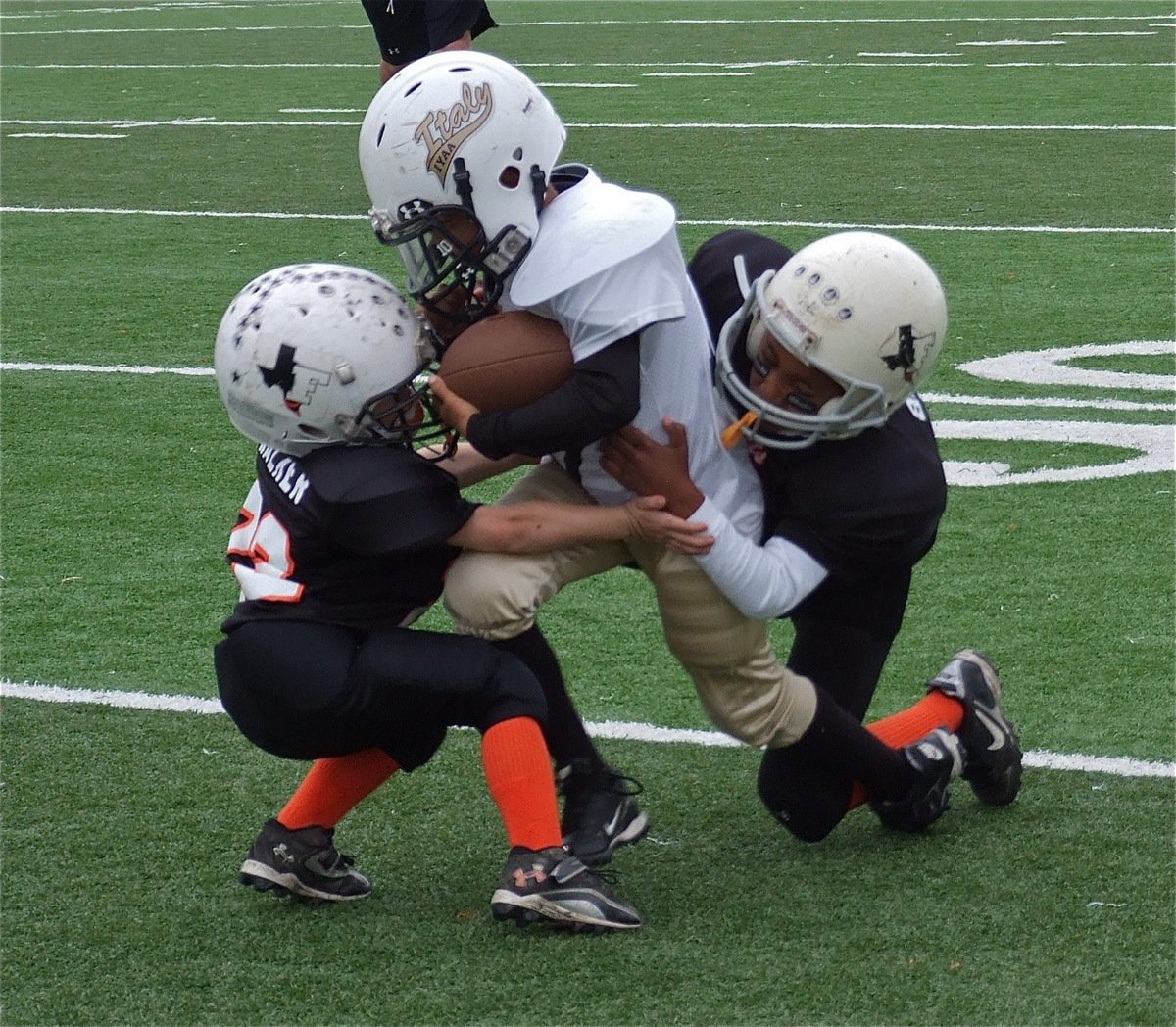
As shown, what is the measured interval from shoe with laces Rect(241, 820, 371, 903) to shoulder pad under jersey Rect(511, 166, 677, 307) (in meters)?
0.94

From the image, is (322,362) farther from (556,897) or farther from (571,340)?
(556,897)

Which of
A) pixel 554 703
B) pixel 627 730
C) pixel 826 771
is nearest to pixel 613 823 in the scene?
pixel 554 703

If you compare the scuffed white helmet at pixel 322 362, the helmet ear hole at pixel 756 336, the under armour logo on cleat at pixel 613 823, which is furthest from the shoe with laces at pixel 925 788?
the scuffed white helmet at pixel 322 362

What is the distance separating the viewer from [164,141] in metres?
12.7

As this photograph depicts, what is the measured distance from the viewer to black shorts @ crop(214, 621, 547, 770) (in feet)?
9.60

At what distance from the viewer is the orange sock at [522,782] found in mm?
2947

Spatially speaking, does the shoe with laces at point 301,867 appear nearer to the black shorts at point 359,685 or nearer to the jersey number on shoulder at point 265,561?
the black shorts at point 359,685

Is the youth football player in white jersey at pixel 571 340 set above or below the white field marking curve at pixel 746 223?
above

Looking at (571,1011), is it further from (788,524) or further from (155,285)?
(155,285)

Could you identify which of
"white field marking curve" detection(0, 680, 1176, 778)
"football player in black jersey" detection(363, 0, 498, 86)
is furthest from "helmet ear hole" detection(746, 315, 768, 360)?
"football player in black jersey" detection(363, 0, 498, 86)

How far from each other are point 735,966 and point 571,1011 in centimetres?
27

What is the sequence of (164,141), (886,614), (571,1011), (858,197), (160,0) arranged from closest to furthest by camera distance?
1. (571,1011)
2. (886,614)
3. (858,197)
4. (164,141)
5. (160,0)

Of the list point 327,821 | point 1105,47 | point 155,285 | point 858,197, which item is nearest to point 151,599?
point 327,821

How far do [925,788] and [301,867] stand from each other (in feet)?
3.49
